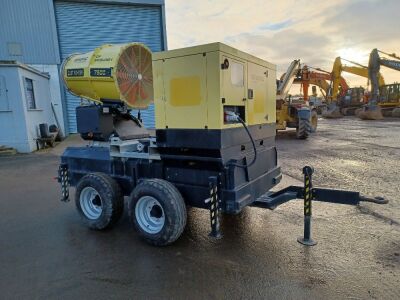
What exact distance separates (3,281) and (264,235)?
10.5 feet

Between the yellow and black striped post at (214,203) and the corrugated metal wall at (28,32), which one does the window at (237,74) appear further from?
the corrugated metal wall at (28,32)

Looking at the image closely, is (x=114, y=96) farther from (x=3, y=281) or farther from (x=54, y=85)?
(x=54, y=85)

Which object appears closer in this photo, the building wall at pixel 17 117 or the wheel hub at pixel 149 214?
the wheel hub at pixel 149 214

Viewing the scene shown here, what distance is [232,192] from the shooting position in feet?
11.7

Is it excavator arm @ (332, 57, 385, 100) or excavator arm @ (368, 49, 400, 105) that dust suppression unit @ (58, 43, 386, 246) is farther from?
excavator arm @ (332, 57, 385, 100)

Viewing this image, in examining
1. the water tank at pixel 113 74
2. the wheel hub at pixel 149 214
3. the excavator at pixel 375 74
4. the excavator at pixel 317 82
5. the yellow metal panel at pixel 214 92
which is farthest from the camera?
the excavator at pixel 375 74

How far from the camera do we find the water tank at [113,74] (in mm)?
4609

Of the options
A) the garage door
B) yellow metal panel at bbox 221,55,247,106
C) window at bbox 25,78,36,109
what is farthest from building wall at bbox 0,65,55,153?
yellow metal panel at bbox 221,55,247,106

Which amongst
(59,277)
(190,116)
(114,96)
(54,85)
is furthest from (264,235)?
(54,85)

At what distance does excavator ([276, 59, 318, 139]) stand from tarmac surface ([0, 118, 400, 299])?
852cm

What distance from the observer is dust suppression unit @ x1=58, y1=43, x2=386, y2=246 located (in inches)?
140

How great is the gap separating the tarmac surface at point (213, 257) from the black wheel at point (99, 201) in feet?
0.67

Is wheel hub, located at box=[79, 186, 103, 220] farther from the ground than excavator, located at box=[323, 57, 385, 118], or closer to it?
closer to it

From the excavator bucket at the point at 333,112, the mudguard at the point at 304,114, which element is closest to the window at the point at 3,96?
the mudguard at the point at 304,114
